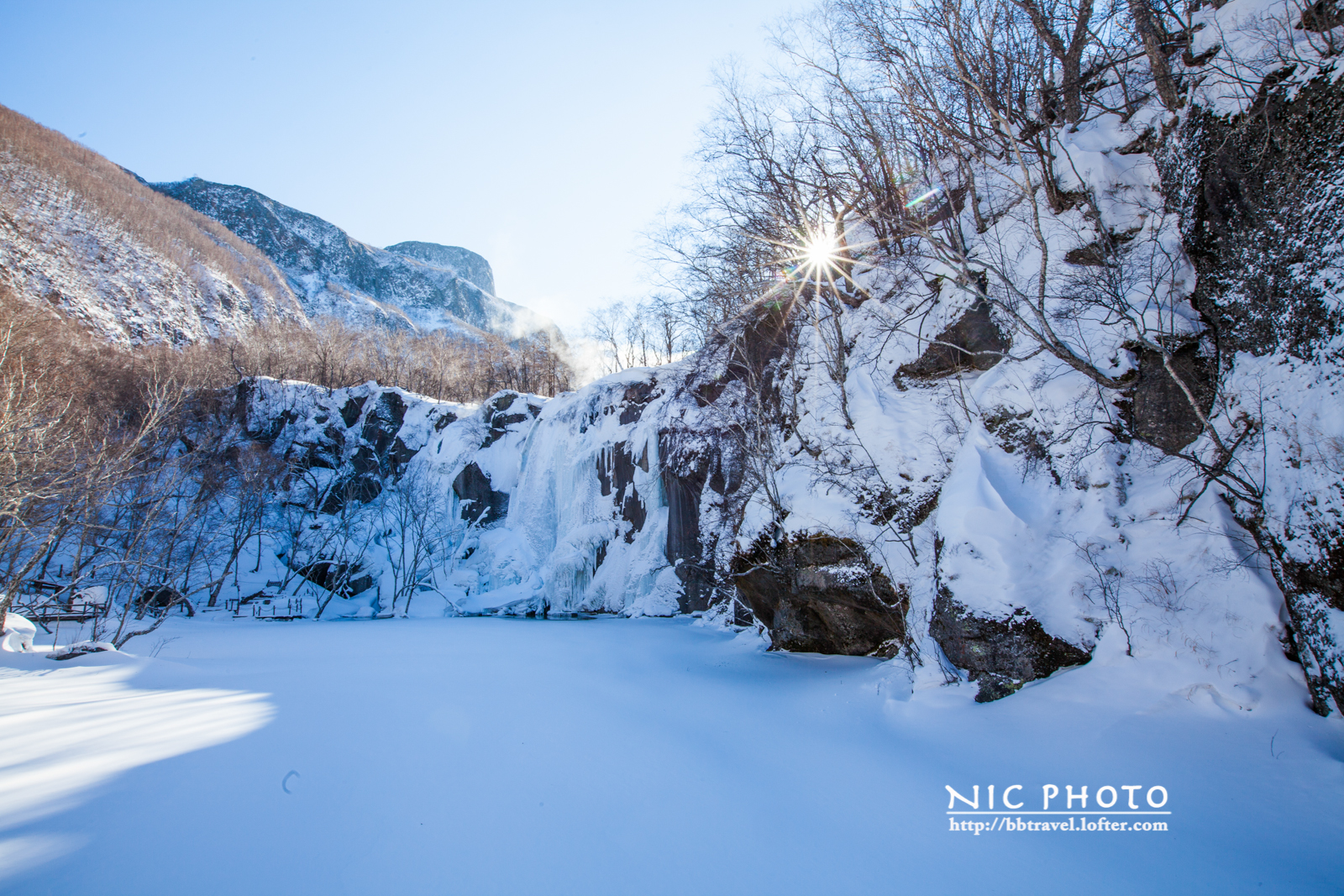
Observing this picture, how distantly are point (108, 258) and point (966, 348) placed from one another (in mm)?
51551

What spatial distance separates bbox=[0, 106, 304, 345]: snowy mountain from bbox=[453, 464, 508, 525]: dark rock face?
2259cm

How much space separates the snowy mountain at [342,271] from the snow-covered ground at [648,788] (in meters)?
68.7

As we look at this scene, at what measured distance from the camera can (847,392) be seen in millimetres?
8156

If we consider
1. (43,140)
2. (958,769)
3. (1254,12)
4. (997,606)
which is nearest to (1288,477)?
(997,606)

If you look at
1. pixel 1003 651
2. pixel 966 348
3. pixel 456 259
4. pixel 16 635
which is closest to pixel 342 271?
pixel 456 259

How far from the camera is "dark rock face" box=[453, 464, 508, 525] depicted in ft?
70.0

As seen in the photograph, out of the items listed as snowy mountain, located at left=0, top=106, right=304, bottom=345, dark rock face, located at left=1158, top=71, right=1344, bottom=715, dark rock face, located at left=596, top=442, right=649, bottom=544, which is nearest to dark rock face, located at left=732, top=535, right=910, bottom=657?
dark rock face, located at left=1158, top=71, right=1344, bottom=715

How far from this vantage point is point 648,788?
11.4 feet

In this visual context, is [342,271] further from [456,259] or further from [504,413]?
[504,413]

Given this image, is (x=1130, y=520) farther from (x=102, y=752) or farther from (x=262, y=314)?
(x=262, y=314)

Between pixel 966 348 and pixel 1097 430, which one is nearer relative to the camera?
pixel 1097 430

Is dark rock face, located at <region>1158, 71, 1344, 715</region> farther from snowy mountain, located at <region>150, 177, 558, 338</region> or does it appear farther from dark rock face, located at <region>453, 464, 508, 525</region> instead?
snowy mountain, located at <region>150, 177, 558, 338</region>

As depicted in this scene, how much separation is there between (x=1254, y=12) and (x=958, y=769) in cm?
717

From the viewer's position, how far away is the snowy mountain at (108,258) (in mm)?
29797
